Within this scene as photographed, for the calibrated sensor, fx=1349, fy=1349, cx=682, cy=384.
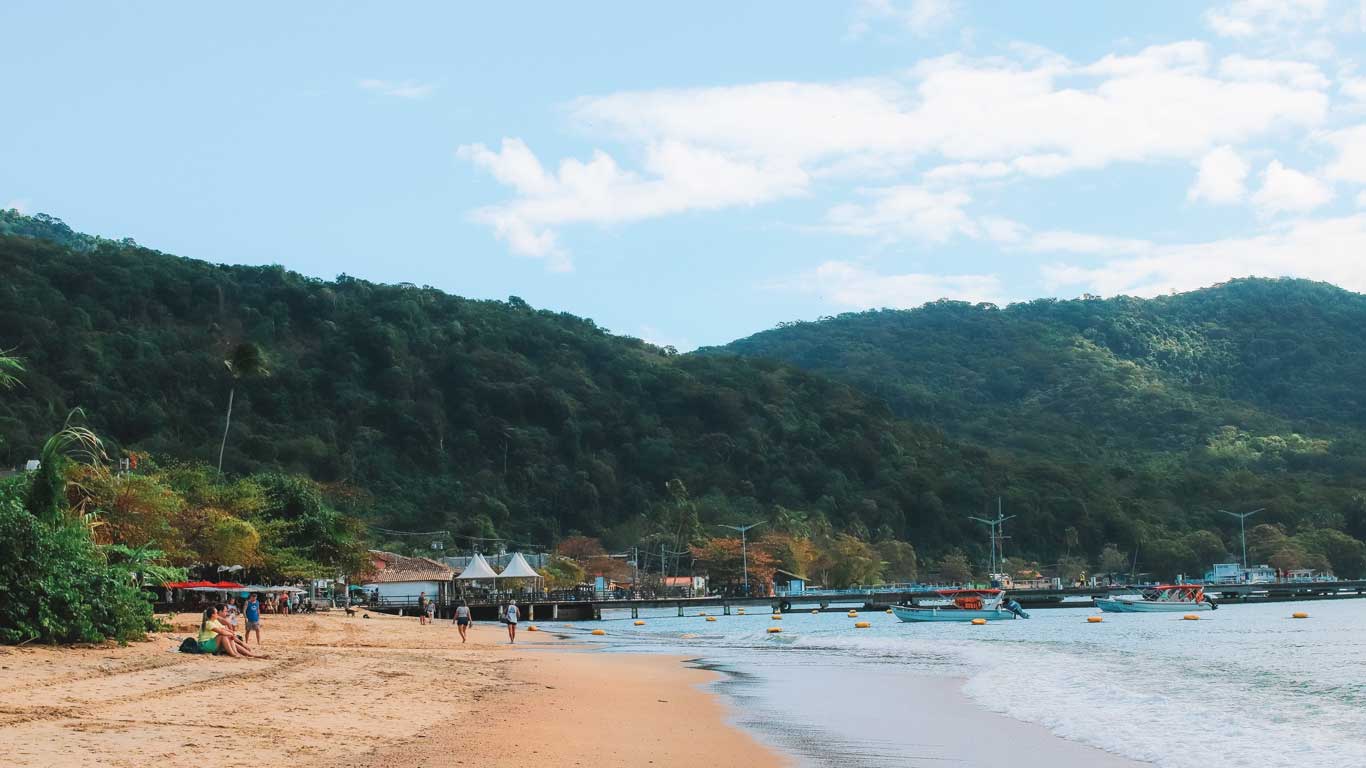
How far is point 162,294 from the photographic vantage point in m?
139

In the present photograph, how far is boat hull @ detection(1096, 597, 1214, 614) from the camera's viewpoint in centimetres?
9088

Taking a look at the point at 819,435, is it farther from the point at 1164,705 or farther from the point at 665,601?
the point at 1164,705

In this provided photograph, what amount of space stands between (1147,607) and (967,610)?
20.5m

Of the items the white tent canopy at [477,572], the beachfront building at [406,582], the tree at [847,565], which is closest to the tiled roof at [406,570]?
the beachfront building at [406,582]

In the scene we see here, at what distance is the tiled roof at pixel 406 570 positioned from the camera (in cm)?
8606

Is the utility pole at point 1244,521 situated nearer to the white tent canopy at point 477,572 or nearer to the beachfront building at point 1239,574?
the beachfront building at point 1239,574

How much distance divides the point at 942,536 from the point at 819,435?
19.0 metres

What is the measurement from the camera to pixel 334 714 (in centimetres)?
1673

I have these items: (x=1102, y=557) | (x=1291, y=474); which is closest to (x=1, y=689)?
(x=1102, y=557)

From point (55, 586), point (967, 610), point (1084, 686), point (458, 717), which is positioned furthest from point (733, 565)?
point (458, 717)

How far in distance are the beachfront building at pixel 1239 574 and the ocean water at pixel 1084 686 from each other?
73.0m

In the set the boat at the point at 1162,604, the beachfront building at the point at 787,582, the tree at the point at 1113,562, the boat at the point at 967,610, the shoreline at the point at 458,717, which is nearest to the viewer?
the shoreline at the point at 458,717

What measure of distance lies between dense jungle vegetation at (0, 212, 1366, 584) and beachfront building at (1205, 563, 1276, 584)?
3.69 m

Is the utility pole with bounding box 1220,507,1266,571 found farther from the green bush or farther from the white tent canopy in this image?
the green bush
